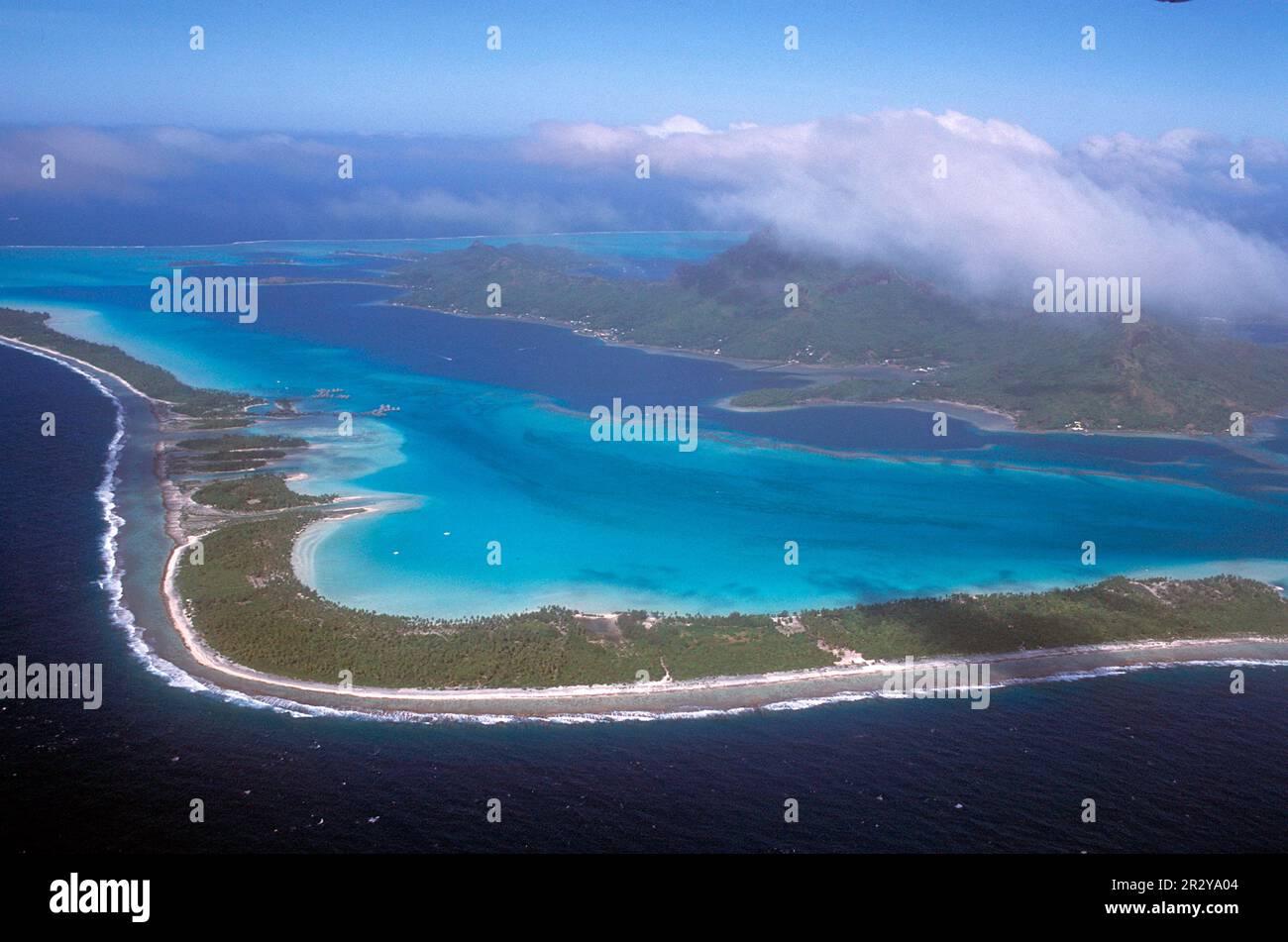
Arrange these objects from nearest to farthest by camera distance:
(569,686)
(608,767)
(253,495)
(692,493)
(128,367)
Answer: (608,767) < (569,686) < (253,495) < (692,493) < (128,367)

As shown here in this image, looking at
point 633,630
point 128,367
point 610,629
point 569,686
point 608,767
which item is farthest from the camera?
point 128,367

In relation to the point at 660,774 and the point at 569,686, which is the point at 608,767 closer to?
the point at 660,774

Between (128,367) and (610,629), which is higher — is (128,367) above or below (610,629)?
above

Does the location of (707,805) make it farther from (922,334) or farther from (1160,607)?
(922,334)

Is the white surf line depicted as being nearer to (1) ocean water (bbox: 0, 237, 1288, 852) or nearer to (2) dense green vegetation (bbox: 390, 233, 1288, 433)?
(1) ocean water (bbox: 0, 237, 1288, 852)

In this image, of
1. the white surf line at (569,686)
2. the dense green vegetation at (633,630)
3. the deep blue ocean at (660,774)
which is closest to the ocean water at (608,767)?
the deep blue ocean at (660,774)

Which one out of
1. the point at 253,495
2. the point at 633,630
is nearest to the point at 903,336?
the point at 253,495

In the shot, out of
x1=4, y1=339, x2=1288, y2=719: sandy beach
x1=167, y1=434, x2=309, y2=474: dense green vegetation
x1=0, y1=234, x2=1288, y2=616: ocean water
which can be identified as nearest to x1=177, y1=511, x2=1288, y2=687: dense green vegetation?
x1=4, y1=339, x2=1288, y2=719: sandy beach
